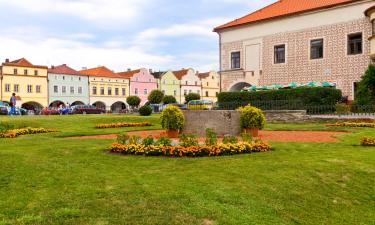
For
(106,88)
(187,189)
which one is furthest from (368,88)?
(106,88)

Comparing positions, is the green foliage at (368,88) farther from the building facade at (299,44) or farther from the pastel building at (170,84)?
the pastel building at (170,84)

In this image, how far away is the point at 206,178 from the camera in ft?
22.3

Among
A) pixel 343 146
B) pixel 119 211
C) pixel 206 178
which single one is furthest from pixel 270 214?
pixel 343 146

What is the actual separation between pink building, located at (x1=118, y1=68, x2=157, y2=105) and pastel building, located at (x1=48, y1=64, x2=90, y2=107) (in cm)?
1000

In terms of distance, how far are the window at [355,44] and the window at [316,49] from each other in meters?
2.27

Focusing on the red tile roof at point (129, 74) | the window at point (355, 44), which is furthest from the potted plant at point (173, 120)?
the red tile roof at point (129, 74)

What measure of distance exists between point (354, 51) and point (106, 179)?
28.0m

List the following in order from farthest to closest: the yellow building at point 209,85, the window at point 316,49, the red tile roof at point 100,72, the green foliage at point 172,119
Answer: the yellow building at point 209,85 < the red tile roof at point 100,72 < the window at point 316,49 < the green foliage at point 172,119

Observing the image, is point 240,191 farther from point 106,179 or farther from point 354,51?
point 354,51

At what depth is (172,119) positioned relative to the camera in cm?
1379

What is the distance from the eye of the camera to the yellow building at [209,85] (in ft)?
293

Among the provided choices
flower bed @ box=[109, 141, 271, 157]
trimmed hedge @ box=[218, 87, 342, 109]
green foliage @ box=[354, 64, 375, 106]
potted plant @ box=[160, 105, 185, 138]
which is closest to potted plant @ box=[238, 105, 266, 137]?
potted plant @ box=[160, 105, 185, 138]

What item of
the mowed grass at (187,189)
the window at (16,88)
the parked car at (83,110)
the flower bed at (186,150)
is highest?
the window at (16,88)

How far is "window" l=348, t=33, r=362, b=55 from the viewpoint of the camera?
98.5ft
